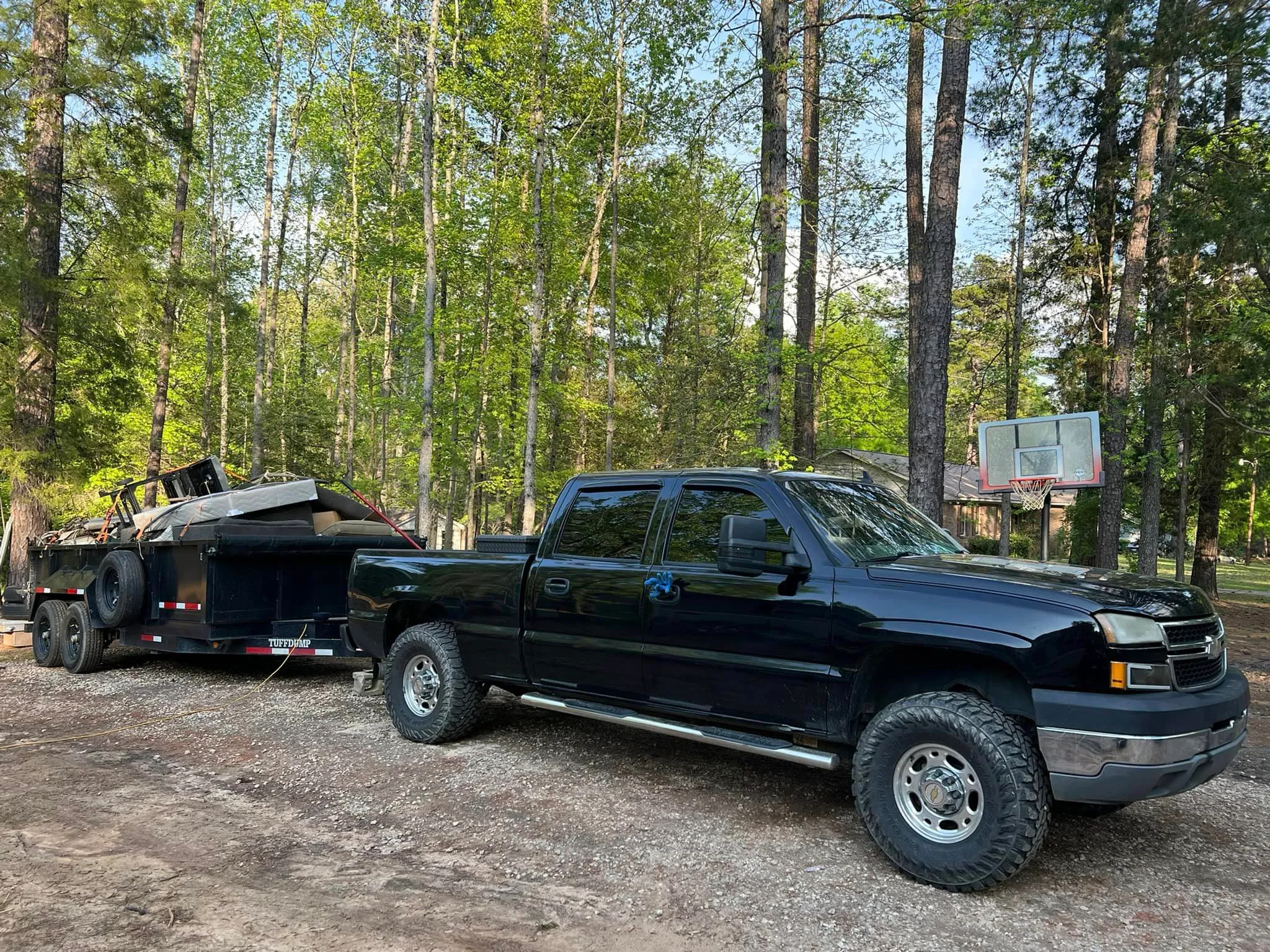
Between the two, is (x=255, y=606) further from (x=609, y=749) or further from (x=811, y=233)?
(x=811, y=233)

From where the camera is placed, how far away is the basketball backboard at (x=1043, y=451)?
1055 centimetres

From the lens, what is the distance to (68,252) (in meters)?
12.4

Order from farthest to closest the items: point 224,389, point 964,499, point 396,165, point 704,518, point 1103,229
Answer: point 964,499 < point 224,389 < point 396,165 < point 1103,229 < point 704,518

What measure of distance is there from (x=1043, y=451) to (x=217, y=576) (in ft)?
33.1

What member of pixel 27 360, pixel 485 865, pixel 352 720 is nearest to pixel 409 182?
pixel 27 360

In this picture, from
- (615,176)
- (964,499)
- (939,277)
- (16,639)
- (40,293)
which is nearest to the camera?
(939,277)

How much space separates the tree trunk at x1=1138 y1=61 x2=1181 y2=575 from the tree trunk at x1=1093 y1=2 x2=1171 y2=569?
0.23 metres

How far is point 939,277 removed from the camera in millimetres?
10234

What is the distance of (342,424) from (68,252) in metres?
19.0

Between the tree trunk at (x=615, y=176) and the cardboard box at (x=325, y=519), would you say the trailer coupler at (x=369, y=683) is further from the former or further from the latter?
the tree trunk at (x=615, y=176)

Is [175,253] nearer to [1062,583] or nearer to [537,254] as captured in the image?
[537,254]

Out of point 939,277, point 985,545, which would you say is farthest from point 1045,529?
point 985,545

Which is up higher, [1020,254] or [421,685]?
[1020,254]

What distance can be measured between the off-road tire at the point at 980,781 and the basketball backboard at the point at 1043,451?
24.9ft
